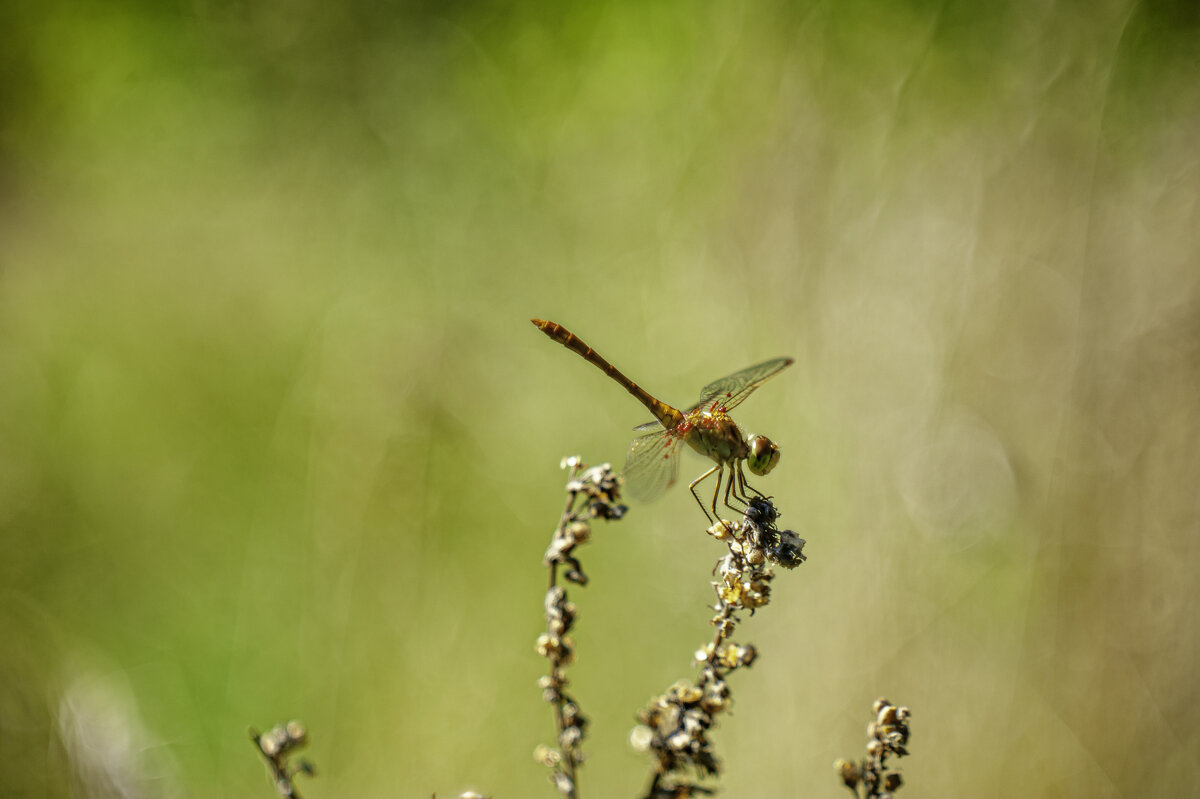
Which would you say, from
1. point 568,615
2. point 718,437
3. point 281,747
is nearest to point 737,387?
point 718,437

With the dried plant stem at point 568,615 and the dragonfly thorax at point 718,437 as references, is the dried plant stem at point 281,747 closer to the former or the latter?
the dried plant stem at point 568,615

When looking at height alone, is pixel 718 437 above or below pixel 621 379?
below

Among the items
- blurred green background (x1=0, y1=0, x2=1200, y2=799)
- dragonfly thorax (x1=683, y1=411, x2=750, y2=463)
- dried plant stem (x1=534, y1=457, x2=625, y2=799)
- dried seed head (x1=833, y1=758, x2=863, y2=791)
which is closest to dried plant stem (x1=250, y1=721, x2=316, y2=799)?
dried plant stem (x1=534, y1=457, x2=625, y2=799)

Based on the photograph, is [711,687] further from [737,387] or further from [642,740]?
[737,387]

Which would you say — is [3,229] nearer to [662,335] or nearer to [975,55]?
[662,335]

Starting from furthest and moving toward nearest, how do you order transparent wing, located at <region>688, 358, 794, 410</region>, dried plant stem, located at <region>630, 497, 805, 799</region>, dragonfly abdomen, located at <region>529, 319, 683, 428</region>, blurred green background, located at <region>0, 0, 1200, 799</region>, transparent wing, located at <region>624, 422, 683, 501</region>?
blurred green background, located at <region>0, 0, 1200, 799</region>
dragonfly abdomen, located at <region>529, 319, 683, 428</region>
transparent wing, located at <region>688, 358, 794, 410</region>
transparent wing, located at <region>624, 422, 683, 501</region>
dried plant stem, located at <region>630, 497, 805, 799</region>

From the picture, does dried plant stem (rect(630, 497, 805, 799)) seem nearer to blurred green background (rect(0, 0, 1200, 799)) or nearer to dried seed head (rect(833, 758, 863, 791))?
dried seed head (rect(833, 758, 863, 791))
